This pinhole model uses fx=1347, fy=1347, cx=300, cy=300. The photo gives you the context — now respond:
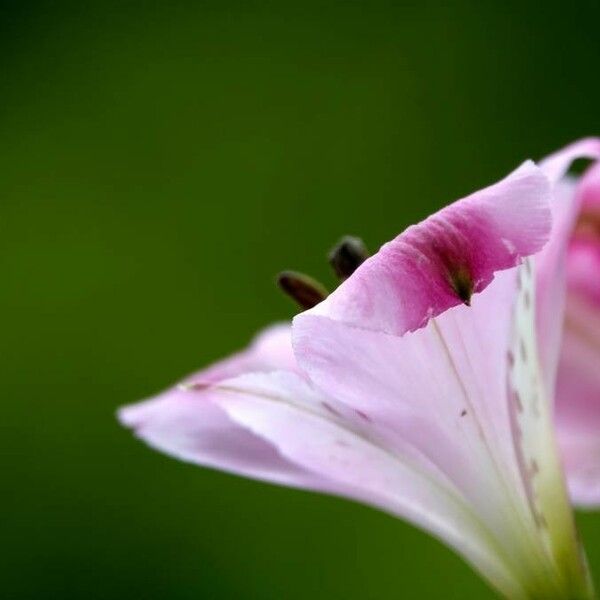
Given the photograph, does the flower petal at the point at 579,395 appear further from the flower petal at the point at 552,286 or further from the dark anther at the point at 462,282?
the dark anther at the point at 462,282

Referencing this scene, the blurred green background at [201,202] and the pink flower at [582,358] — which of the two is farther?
the blurred green background at [201,202]

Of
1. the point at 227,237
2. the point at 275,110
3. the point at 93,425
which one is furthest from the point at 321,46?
the point at 93,425

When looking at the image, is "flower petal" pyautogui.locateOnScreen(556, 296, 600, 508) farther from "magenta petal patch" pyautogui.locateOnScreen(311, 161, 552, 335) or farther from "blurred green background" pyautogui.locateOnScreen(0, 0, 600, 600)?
"blurred green background" pyautogui.locateOnScreen(0, 0, 600, 600)

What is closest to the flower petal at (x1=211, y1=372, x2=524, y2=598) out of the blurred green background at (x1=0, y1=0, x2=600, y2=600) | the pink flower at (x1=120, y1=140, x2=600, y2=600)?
the pink flower at (x1=120, y1=140, x2=600, y2=600)

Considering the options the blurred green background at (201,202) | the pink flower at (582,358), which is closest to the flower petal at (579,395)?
the pink flower at (582,358)

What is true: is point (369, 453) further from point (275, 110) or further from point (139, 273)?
point (275, 110)

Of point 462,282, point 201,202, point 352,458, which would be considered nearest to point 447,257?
point 462,282

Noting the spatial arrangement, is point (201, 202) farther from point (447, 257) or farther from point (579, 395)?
point (447, 257)

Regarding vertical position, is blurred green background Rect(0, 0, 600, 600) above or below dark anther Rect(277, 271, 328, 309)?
above
